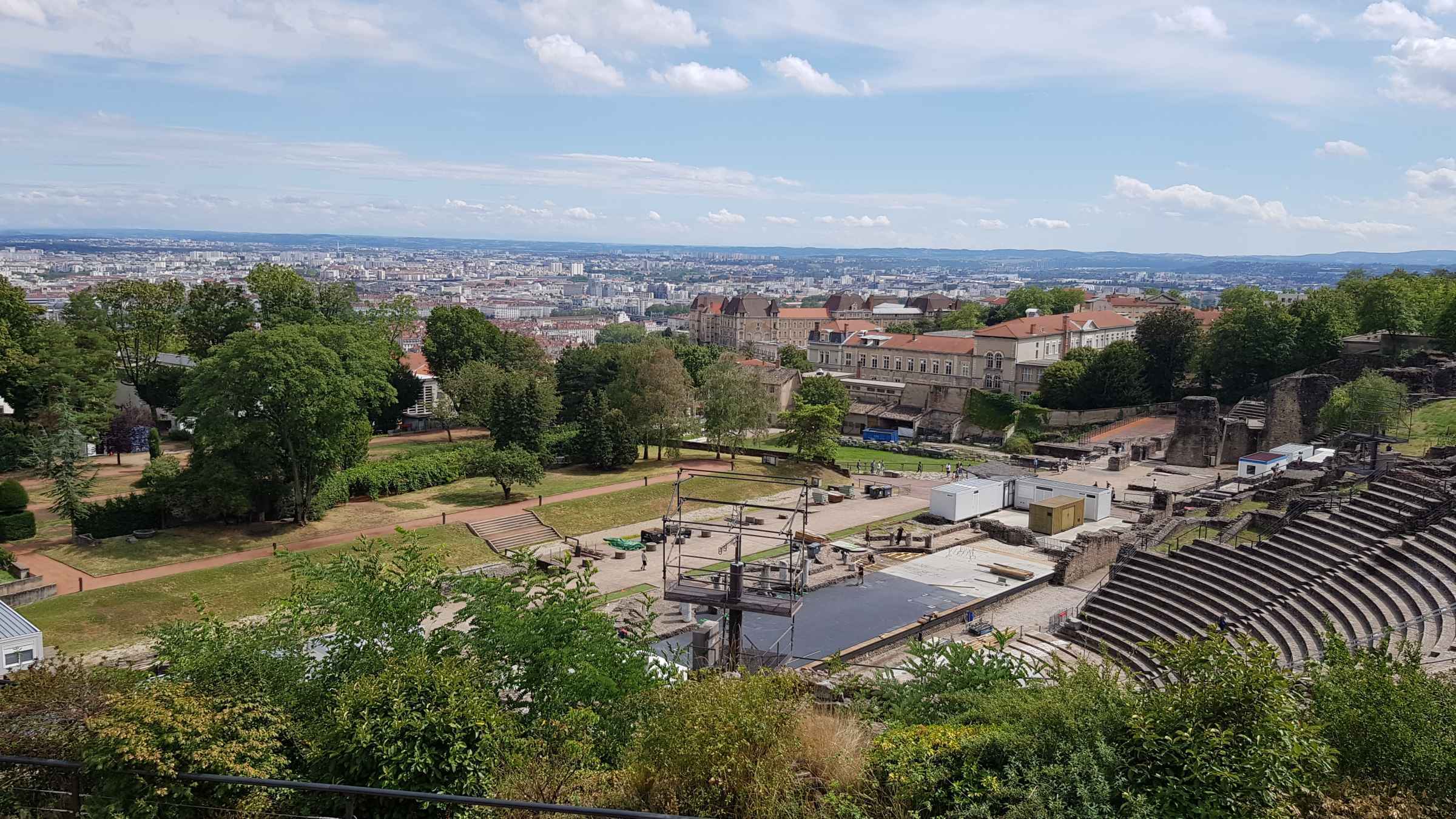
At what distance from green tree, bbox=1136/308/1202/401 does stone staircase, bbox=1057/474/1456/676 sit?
132 ft

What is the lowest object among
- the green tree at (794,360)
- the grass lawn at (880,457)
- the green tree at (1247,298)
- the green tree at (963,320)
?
the grass lawn at (880,457)

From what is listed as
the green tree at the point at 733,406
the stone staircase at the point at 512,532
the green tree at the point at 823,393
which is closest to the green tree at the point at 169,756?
the stone staircase at the point at 512,532

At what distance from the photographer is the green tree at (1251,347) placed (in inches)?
2185

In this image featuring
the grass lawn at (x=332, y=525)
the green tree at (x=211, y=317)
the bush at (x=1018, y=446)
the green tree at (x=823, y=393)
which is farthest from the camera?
the green tree at (x=823, y=393)

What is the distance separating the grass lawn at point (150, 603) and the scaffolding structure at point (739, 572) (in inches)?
289

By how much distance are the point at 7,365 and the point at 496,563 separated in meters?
25.0

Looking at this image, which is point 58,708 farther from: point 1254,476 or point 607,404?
point 1254,476

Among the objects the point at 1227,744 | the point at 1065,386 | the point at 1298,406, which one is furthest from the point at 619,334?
the point at 1227,744

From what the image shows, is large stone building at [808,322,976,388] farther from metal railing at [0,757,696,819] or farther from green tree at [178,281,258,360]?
metal railing at [0,757,696,819]

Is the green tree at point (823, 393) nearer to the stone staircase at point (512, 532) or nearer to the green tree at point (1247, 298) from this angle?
the green tree at point (1247, 298)

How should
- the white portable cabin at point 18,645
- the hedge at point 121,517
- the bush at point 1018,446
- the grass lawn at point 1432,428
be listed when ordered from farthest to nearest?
the bush at point 1018,446, the grass lawn at point 1432,428, the hedge at point 121,517, the white portable cabin at point 18,645

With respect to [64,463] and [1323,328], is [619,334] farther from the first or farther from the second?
[64,463]

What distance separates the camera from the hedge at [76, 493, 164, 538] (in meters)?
30.2

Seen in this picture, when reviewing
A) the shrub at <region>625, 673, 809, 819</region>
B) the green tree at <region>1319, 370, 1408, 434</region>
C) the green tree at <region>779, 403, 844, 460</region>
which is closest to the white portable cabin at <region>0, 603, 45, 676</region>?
the shrub at <region>625, 673, 809, 819</region>
